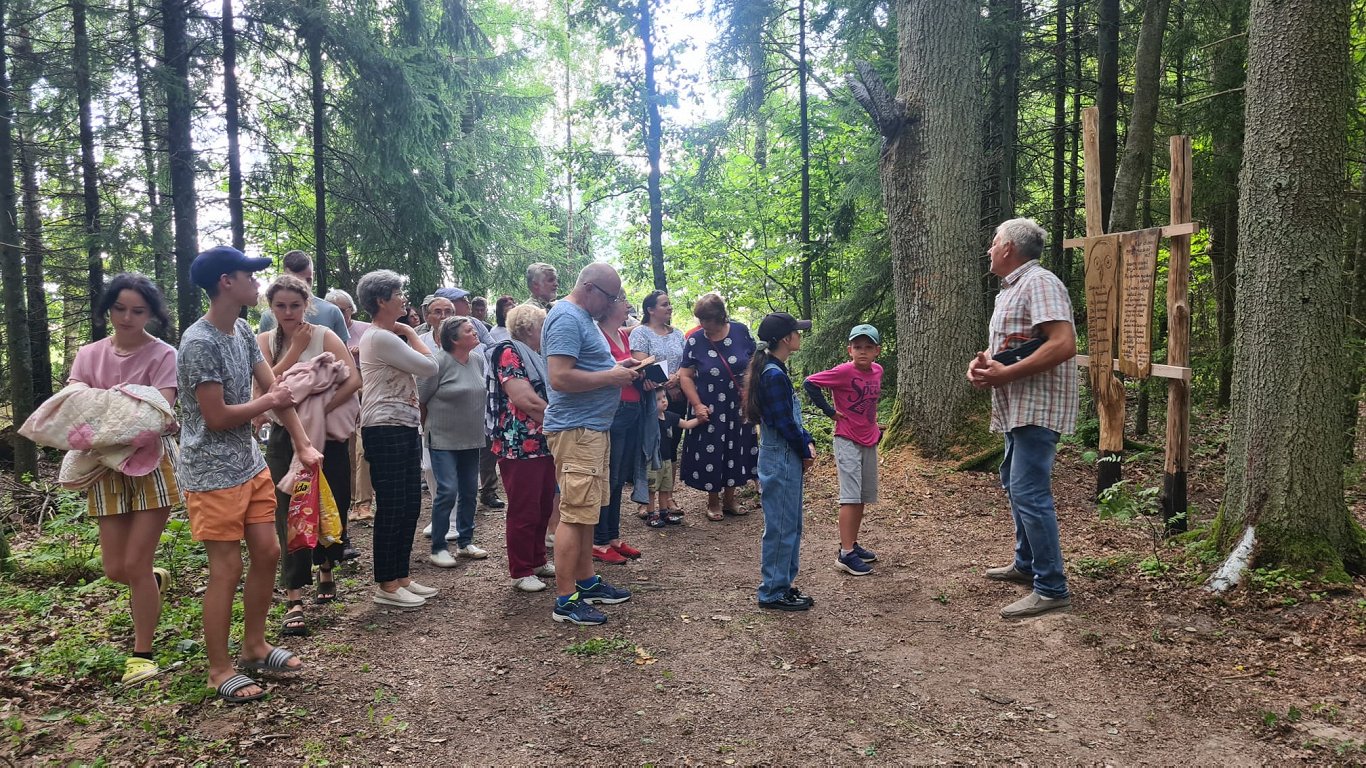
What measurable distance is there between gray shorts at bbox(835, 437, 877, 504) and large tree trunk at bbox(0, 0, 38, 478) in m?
9.28

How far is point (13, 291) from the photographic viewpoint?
906cm

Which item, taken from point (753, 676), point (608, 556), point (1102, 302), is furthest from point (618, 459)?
point (1102, 302)

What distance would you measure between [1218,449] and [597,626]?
7.34 meters

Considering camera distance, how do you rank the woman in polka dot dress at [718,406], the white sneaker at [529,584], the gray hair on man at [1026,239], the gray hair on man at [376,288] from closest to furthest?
the gray hair on man at [1026,239]
the gray hair on man at [376,288]
the white sneaker at [529,584]
the woman in polka dot dress at [718,406]

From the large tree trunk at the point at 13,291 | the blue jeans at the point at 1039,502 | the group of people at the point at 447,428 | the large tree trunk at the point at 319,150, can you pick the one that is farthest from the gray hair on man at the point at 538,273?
the large tree trunk at the point at 319,150

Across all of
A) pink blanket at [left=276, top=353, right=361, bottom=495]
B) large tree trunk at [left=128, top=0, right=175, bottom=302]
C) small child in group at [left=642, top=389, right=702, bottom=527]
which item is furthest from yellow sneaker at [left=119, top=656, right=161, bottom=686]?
large tree trunk at [left=128, top=0, right=175, bottom=302]

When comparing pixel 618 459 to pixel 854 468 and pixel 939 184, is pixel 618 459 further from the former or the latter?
pixel 939 184

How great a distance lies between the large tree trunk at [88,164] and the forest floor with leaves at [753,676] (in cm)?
659

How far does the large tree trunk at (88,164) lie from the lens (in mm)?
9969

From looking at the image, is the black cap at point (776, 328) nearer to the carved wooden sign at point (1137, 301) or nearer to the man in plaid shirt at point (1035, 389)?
the man in plaid shirt at point (1035, 389)

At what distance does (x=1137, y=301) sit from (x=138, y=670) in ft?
20.3

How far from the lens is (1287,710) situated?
117 inches

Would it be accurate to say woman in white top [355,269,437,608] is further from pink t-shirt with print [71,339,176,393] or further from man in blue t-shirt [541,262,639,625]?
pink t-shirt with print [71,339,176,393]

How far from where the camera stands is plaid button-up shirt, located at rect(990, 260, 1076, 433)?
13.7 feet
